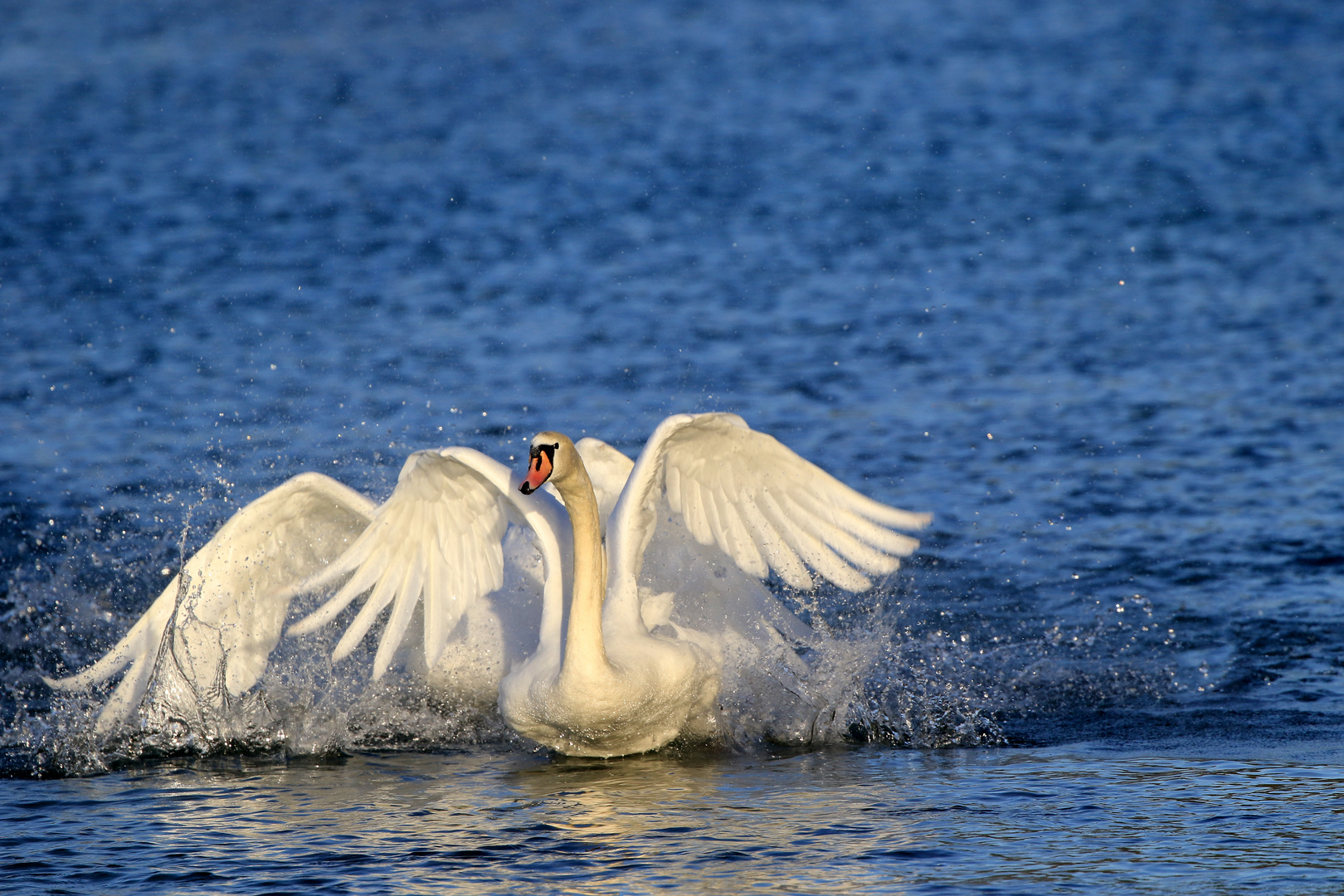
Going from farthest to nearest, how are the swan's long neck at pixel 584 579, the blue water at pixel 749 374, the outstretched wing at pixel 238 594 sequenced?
the outstretched wing at pixel 238 594 → the swan's long neck at pixel 584 579 → the blue water at pixel 749 374

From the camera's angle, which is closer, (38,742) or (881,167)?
(38,742)

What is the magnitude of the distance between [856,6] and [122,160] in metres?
13.9

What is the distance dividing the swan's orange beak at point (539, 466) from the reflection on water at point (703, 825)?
3.95 ft

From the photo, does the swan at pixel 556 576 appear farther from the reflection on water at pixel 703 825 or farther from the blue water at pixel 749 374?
the reflection on water at pixel 703 825

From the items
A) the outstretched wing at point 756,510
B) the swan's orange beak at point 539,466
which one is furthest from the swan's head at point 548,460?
the outstretched wing at point 756,510

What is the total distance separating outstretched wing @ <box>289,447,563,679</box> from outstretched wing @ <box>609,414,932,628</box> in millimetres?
437

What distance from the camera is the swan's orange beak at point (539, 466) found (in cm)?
629

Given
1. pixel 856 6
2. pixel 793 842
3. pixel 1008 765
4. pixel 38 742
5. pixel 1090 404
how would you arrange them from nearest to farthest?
1. pixel 793 842
2. pixel 1008 765
3. pixel 38 742
4. pixel 1090 404
5. pixel 856 6

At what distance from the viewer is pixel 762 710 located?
724 cm

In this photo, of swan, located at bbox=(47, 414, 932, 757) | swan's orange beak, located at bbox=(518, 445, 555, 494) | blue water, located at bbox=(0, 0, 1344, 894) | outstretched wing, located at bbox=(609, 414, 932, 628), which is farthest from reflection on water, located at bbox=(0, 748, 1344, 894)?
swan's orange beak, located at bbox=(518, 445, 555, 494)

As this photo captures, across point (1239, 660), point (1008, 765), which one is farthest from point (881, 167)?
point (1008, 765)

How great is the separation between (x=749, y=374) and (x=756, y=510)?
18.4 ft

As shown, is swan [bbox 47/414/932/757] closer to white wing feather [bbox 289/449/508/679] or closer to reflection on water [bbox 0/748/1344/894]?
white wing feather [bbox 289/449/508/679]

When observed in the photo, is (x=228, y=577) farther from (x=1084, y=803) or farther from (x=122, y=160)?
→ (x=122, y=160)
